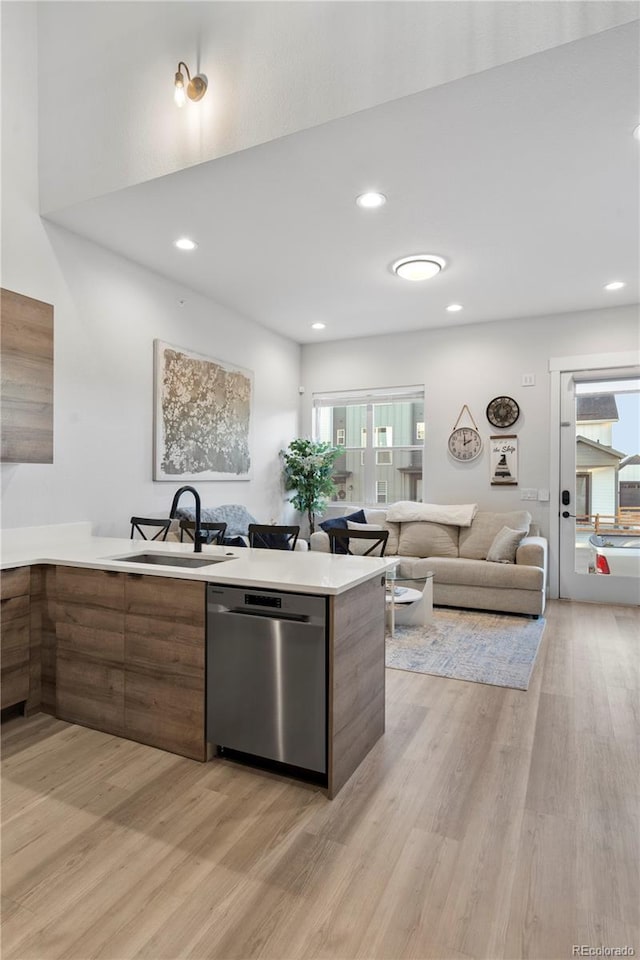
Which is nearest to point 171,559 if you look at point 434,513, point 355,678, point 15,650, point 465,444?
point 15,650

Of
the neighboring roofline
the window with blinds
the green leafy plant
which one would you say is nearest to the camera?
the neighboring roofline

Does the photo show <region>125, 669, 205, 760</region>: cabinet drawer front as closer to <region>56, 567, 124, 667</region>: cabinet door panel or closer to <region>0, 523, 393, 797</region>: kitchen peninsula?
<region>0, 523, 393, 797</region>: kitchen peninsula

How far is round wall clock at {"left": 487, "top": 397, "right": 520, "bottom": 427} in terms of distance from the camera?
18.8 feet

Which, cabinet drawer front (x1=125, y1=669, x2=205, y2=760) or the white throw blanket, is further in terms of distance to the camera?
the white throw blanket

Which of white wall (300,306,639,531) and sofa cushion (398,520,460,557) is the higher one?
white wall (300,306,639,531)

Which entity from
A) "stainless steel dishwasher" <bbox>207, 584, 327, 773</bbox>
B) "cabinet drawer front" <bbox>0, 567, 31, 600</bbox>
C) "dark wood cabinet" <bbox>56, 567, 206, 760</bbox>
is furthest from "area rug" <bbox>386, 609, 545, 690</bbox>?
"cabinet drawer front" <bbox>0, 567, 31, 600</bbox>

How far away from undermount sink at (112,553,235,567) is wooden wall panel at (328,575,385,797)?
75 centimetres

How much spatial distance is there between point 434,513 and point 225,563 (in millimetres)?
3659

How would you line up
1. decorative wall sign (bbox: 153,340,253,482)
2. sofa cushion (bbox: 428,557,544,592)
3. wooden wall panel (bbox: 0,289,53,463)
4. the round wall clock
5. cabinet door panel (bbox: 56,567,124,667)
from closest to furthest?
1. cabinet door panel (bbox: 56,567,124,667)
2. wooden wall panel (bbox: 0,289,53,463)
3. decorative wall sign (bbox: 153,340,253,482)
4. sofa cushion (bbox: 428,557,544,592)
5. the round wall clock

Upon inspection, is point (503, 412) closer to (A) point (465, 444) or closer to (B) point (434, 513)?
(A) point (465, 444)

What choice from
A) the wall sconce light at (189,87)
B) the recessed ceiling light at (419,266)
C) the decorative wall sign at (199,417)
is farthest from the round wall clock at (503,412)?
the wall sconce light at (189,87)

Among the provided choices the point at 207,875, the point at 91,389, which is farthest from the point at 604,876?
the point at 91,389

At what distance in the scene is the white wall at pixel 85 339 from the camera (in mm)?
3307

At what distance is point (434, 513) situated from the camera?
18.8ft
